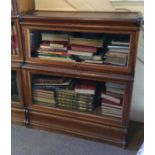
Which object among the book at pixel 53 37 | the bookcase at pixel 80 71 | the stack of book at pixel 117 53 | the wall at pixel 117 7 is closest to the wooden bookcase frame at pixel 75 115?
the bookcase at pixel 80 71

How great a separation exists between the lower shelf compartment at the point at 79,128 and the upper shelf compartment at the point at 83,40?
0.44 metres

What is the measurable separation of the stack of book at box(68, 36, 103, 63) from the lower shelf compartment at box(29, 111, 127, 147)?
0.48 m

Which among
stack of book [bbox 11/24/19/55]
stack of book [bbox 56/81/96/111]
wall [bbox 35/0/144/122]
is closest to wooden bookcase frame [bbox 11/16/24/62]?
stack of book [bbox 11/24/19/55]

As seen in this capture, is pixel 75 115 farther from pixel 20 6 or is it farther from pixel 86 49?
pixel 20 6

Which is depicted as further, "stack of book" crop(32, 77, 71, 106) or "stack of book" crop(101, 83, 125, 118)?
"stack of book" crop(32, 77, 71, 106)

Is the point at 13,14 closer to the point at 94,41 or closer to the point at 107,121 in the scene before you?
the point at 94,41

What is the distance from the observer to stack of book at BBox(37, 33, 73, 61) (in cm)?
158

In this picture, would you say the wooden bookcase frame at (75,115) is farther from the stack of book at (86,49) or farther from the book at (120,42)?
the book at (120,42)

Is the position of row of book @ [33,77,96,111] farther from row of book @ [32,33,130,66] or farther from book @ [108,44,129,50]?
book @ [108,44,129,50]

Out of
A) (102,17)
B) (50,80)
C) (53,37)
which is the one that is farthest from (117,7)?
(50,80)

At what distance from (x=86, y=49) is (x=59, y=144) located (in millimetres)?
739

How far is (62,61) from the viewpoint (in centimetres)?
156

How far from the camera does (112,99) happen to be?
1.60 m

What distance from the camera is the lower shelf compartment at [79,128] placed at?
1.59m
